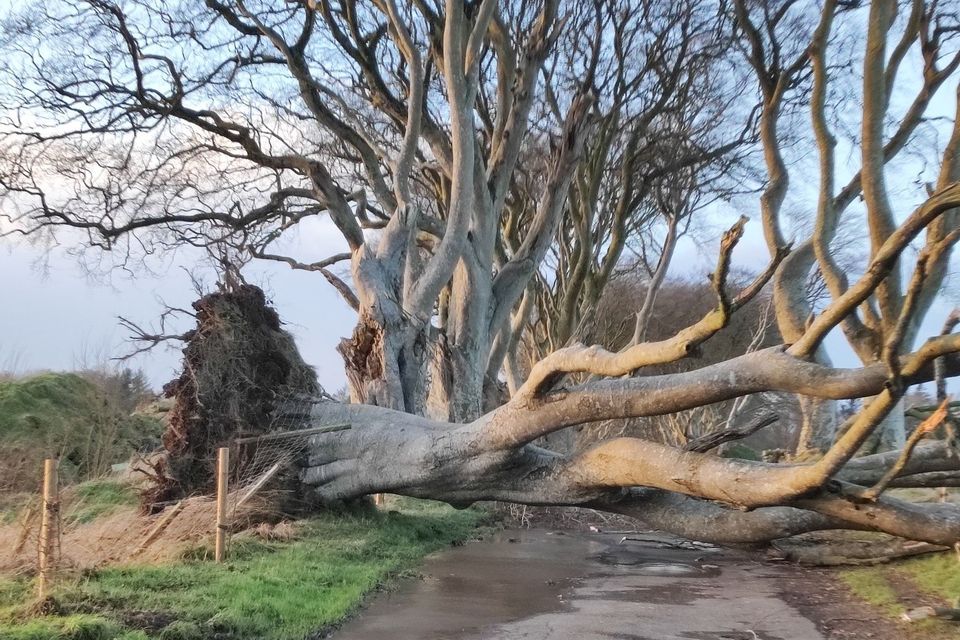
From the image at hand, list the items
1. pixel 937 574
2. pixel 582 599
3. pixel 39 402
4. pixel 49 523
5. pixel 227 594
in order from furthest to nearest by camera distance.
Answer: pixel 39 402
pixel 937 574
pixel 582 599
pixel 227 594
pixel 49 523

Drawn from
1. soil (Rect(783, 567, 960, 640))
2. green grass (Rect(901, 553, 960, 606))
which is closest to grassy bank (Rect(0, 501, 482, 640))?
soil (Rect(783, 567, 960, 640))

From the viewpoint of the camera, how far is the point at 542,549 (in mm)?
14078

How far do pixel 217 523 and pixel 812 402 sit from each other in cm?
975

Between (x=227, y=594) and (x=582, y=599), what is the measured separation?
402cm

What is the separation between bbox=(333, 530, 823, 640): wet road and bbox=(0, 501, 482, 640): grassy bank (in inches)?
17.4

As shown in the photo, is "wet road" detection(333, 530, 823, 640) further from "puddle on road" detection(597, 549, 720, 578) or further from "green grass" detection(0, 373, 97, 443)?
"green grass" detection(0, 373, 97, 443)

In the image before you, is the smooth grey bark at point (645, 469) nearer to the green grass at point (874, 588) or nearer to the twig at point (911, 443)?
the twig at point (911, 443)

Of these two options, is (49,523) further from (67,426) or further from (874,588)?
(67,426)

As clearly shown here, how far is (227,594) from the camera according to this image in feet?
24.9

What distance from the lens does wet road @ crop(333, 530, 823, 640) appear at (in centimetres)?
791

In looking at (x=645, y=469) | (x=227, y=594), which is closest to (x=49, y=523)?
(x=227, y=594)

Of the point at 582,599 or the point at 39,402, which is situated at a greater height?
the point at 39,402

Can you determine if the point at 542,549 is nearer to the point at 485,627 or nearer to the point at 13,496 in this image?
the point at 485,627

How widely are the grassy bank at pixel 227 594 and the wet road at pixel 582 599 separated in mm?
442
